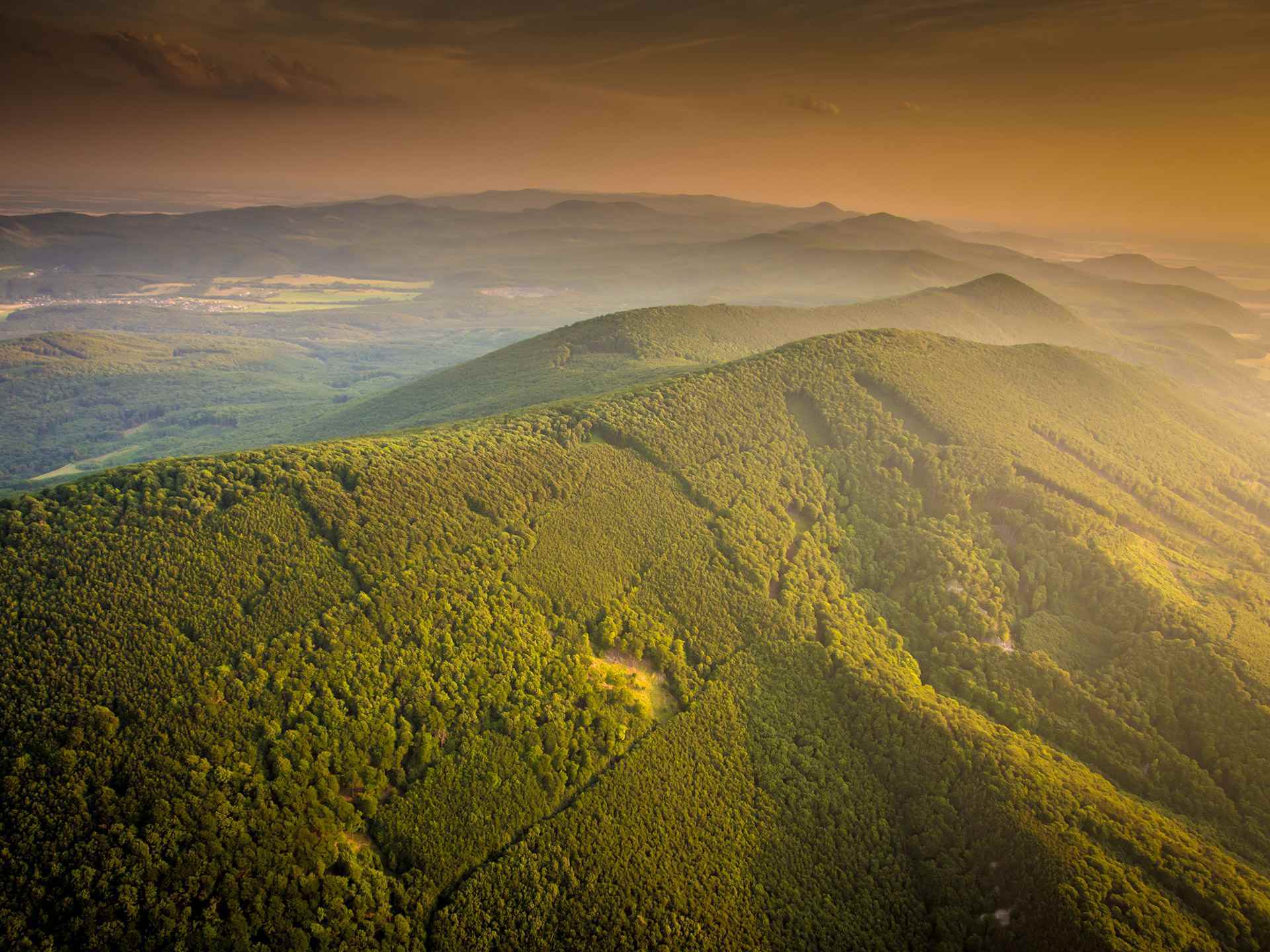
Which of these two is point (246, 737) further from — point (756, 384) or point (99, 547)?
point (756, 384)

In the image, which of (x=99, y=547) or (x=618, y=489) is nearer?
(x=99, y=547)

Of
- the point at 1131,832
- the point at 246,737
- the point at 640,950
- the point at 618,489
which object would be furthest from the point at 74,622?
the point at 1131,832

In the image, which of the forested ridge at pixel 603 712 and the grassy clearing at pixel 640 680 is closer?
the forested ridge at pixel 603 712

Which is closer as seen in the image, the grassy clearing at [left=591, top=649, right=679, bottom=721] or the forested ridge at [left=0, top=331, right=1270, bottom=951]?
the forested ridge at [left=0, top=331, right=1270, bottom=951]
